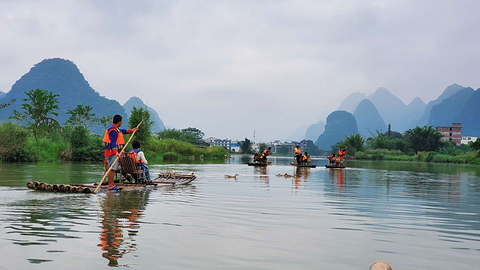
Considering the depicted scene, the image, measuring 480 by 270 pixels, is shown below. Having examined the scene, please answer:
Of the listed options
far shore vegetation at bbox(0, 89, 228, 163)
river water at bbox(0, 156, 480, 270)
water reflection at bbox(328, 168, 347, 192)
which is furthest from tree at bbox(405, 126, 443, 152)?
river water at bbox(0, 156, 480, 270)

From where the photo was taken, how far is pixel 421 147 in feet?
302

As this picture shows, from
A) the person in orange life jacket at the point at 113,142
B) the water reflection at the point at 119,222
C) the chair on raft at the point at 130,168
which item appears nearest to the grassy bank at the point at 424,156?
the chair on raft at the point at 130,168

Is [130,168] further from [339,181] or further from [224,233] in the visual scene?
[339,181]

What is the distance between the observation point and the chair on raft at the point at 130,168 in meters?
12.7

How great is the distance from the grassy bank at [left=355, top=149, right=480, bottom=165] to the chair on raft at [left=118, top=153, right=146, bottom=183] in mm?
58123

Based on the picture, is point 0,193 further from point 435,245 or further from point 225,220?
point 435,245

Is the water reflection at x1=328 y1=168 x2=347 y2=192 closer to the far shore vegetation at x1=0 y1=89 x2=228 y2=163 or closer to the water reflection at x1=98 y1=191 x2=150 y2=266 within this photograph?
the water reflection at x1=98 y1=191 x2=150 y2=266

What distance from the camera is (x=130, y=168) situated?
1307 cm

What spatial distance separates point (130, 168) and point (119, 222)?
5811 mm

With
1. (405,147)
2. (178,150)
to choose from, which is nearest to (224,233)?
(178,150)

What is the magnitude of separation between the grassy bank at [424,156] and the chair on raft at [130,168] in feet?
191

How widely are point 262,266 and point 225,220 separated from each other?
313 centimetres

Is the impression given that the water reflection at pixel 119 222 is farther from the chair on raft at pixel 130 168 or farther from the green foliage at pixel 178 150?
the green foliage at pixel 178 150

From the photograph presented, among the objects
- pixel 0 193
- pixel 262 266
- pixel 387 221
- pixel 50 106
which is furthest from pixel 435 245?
pixel 50 106
